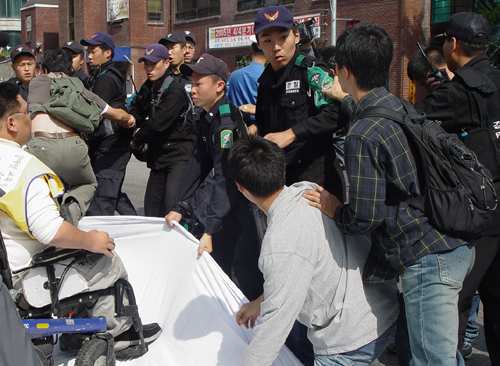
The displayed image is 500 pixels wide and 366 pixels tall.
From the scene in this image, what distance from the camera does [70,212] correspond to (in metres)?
2.86

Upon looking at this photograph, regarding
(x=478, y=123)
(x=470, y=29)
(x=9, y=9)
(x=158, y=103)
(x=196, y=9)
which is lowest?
(x=478, y=123)

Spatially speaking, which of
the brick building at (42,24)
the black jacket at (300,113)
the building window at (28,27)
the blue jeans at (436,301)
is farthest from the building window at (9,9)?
the blue jeans at (436,301)

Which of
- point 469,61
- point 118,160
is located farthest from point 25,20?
point 469,61

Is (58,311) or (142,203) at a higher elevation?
(58,311)

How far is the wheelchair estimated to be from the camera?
254 centimetres

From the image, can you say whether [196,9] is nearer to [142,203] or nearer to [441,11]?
[441,11]

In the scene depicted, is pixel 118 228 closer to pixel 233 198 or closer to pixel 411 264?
pixel 233 198

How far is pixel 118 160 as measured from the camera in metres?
5.16

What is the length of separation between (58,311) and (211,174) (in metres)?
1.41

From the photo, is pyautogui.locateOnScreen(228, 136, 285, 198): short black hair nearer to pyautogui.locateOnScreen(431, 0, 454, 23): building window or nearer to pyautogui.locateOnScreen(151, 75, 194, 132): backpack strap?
pyautogui.locateOnScreen(151, 75, 194, 132): backpack strap

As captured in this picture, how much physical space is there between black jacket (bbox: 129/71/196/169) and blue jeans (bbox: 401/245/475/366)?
10.4 feet

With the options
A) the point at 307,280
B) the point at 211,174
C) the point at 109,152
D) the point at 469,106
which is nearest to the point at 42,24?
the point at 109,152

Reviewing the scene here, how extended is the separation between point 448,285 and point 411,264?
17 cm

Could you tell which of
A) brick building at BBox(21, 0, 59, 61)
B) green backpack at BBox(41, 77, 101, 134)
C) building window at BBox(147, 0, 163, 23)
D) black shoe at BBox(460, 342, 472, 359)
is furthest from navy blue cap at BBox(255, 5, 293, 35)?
brick building at BBox(21, 0, 59, 61)
